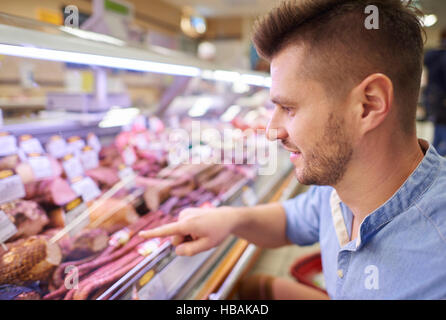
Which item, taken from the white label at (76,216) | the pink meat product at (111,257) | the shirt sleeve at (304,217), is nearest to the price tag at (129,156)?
the white label at (76,216)

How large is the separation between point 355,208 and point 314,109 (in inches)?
16.2

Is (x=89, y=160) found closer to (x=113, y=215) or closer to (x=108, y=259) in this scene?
(x=113, y=215)

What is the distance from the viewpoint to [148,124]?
9.55 feet

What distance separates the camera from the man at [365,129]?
933 millimetres

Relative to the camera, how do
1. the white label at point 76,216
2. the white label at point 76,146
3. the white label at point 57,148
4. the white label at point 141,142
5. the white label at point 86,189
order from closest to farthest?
the white label at point 76,216 → the white label at point 86,189 → the white label at point 57,148 → the white label at point 76,146 → the white label at point 141,142

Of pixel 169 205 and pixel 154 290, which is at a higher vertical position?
pixel 169 205

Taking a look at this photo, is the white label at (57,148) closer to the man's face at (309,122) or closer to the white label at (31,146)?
the white label at (31,146)

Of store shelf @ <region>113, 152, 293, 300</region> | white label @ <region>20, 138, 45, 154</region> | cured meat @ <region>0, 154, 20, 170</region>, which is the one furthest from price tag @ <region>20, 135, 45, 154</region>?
store shelf @ <region>113, 152, 293, 300</region>

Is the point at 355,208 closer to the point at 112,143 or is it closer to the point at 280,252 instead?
the point at 280,252

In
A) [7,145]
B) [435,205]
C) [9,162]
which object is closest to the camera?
[435,205]

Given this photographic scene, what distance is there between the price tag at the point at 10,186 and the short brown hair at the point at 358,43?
134 cm

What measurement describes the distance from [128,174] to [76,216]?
62cm

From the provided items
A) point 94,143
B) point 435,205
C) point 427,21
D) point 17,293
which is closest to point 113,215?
point 17,293

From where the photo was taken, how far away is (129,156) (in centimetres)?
241
